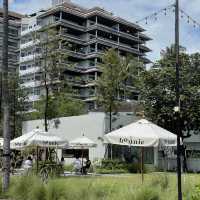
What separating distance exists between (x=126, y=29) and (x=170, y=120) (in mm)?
78214

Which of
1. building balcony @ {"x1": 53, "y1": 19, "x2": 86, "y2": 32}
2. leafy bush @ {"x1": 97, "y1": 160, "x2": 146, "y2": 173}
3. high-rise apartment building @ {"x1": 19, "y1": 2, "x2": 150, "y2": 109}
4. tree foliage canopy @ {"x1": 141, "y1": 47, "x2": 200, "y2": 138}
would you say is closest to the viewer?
leafy bush @ {"x1": 97, "y1": 160, "x2": 146, "y2": 173}

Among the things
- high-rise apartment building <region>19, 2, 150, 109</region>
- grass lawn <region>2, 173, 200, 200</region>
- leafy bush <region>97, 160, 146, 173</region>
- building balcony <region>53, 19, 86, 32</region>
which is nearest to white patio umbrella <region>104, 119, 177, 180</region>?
grass lawn <region>2, 173, 200, 200</region>

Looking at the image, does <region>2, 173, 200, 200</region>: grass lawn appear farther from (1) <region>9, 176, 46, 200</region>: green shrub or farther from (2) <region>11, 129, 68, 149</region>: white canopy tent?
(2) <region>11, 129, 68, 149</region>: white canopy tent

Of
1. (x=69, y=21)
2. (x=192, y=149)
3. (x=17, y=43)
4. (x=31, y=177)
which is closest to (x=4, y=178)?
(x=31, y=177)

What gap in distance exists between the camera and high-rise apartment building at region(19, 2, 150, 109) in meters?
102

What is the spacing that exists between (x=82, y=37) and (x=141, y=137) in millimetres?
91580

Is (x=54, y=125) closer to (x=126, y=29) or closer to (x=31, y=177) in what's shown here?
(x=31, y=177)

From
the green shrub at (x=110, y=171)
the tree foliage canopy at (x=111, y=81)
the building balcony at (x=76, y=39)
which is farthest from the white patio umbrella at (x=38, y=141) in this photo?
the building balcony at (x=76, y=39)

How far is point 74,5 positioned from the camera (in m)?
114

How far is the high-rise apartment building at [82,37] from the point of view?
102m

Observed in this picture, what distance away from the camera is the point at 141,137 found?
1788 centimetres

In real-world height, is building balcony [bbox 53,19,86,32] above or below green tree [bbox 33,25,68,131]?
above

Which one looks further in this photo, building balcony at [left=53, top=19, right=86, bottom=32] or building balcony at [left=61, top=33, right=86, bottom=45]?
building balcony at [left=61, top=33, right=86, bottom=45]

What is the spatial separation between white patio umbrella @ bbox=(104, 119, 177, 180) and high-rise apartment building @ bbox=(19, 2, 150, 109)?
3159 inches
